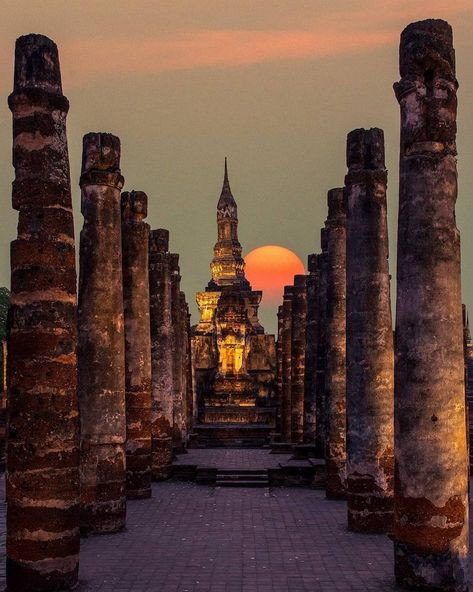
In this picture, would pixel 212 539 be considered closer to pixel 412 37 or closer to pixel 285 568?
pixel 285 568

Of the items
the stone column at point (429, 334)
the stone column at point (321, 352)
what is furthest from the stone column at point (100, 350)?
the stone column at point (321, 352)

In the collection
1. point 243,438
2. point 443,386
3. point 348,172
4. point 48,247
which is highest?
point 348,172

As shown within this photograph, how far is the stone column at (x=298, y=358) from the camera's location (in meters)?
32.7

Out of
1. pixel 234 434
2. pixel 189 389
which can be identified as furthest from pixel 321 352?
pixel 189 389

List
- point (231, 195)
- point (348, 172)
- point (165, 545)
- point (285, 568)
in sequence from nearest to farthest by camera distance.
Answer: point (285, 568) < point (165, 545) < point (348, 172) < point (231, 195)

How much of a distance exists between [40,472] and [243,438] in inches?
1185

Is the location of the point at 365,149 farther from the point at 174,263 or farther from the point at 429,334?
the point at 174,263

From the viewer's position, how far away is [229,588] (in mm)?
11469

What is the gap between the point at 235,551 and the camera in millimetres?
14117

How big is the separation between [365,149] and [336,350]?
18.2 ft

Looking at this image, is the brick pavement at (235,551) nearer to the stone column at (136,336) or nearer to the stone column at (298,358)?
the stone column at (136,336)

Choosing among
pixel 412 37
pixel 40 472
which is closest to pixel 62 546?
pixel 40 472

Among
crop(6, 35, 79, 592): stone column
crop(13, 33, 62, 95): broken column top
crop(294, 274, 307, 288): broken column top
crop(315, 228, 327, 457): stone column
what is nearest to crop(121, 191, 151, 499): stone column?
crop(315, 228, 327, 457): stone column

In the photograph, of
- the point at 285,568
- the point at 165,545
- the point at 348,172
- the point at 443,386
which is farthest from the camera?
the point at 348,172
